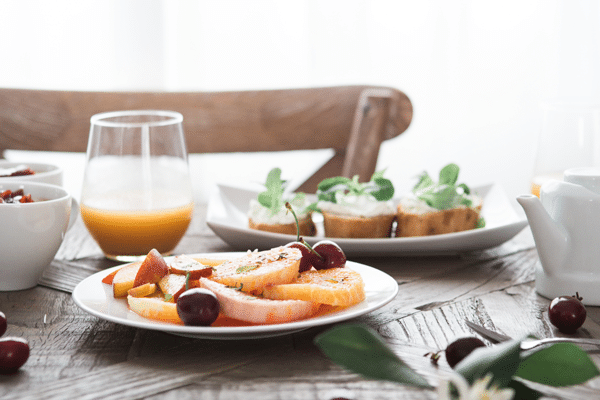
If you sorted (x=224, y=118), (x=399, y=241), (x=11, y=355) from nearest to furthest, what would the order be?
(x=11, y=355)
(x=399, y=241)
(x=224, y=118)

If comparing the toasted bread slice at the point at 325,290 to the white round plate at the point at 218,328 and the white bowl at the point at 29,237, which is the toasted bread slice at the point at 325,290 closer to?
the white round plate at the point at 218,328

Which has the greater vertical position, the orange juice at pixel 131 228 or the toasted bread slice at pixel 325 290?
the toasted bread slice at pixel 325 290

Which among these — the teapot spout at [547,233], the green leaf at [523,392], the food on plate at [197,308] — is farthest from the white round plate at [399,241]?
the green leaf at [523,392]

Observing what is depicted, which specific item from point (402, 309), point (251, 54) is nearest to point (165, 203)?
point (402, 309)

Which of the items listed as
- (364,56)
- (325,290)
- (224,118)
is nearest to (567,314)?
(325,290)

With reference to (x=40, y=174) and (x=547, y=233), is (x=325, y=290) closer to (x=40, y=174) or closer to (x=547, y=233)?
(x=547, y=233)

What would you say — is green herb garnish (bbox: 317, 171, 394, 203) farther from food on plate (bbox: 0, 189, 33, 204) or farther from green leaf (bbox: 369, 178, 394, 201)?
food on plate (bbox: 0, 189, 33, 204)

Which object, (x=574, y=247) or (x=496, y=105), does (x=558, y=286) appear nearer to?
(x=574, y=247)
